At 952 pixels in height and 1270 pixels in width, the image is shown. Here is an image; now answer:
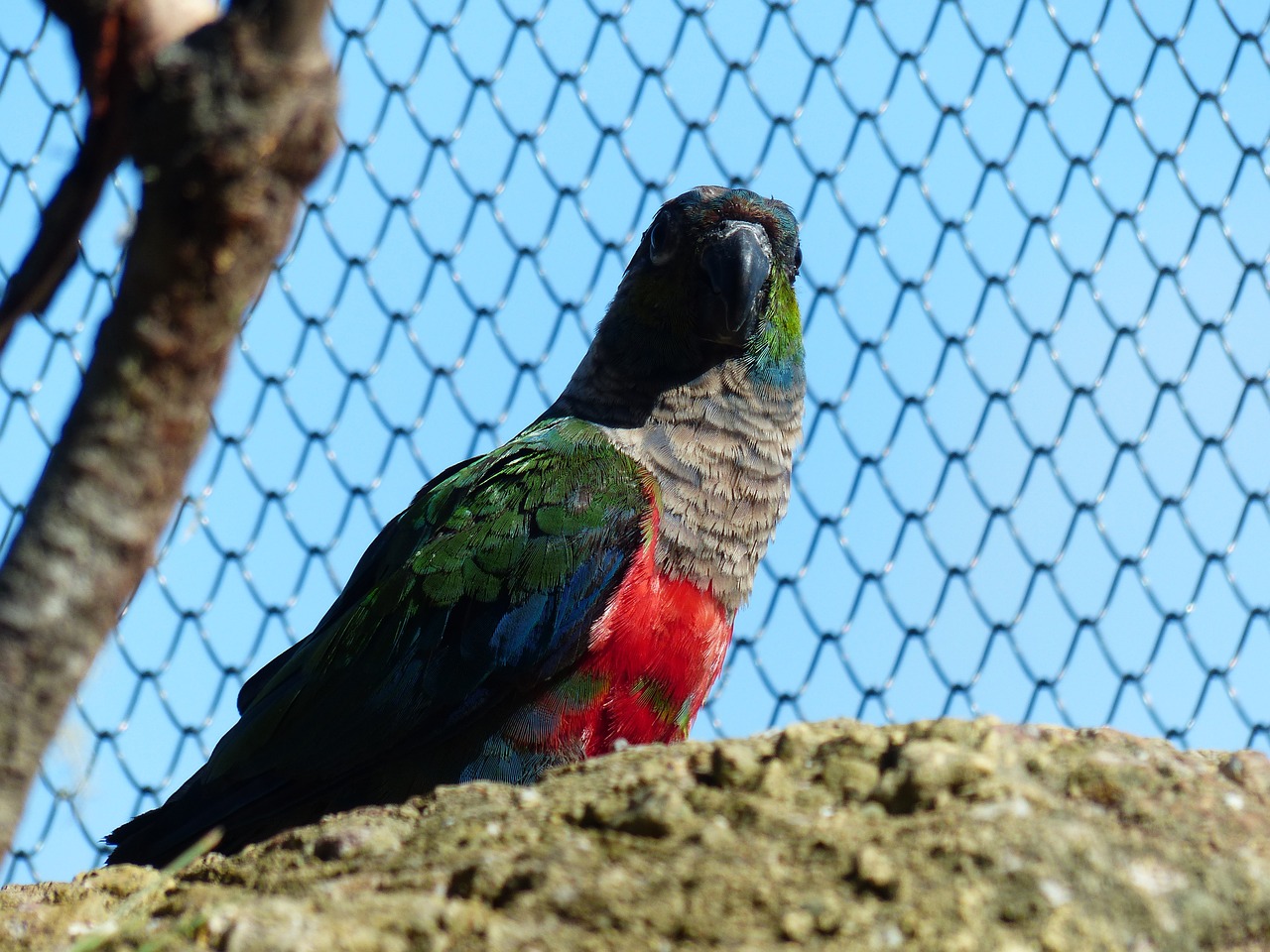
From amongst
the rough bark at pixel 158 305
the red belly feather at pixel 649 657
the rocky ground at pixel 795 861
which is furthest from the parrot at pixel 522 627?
the rough bark at pixel 158 305

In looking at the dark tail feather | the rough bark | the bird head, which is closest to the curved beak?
the bird head

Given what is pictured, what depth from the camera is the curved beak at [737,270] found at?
3.22 metres

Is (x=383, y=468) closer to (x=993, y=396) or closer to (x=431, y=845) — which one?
(x=993, y=396)

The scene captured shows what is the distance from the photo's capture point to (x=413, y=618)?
9.41 ft

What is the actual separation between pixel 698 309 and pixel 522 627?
1.02m

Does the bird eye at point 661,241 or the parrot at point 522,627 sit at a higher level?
the bird eye at point 661,241

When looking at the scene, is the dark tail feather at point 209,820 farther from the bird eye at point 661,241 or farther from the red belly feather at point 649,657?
the bird eye at point 661,241

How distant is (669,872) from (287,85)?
0.95 meters

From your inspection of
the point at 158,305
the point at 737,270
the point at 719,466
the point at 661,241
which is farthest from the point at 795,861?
the point at 661,241

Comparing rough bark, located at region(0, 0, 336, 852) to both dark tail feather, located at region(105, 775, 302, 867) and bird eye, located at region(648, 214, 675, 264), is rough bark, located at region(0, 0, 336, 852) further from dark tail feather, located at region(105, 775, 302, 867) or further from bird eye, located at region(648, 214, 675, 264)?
bird eye, located at region(648, 214, 675, 264)

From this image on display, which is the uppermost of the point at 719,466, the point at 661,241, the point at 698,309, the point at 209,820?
the point at 661,241

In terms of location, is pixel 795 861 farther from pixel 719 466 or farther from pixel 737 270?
pixel 737 270

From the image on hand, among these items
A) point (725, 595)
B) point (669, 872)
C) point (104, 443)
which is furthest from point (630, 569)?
point (104, 443)

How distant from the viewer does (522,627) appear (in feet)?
9.09
